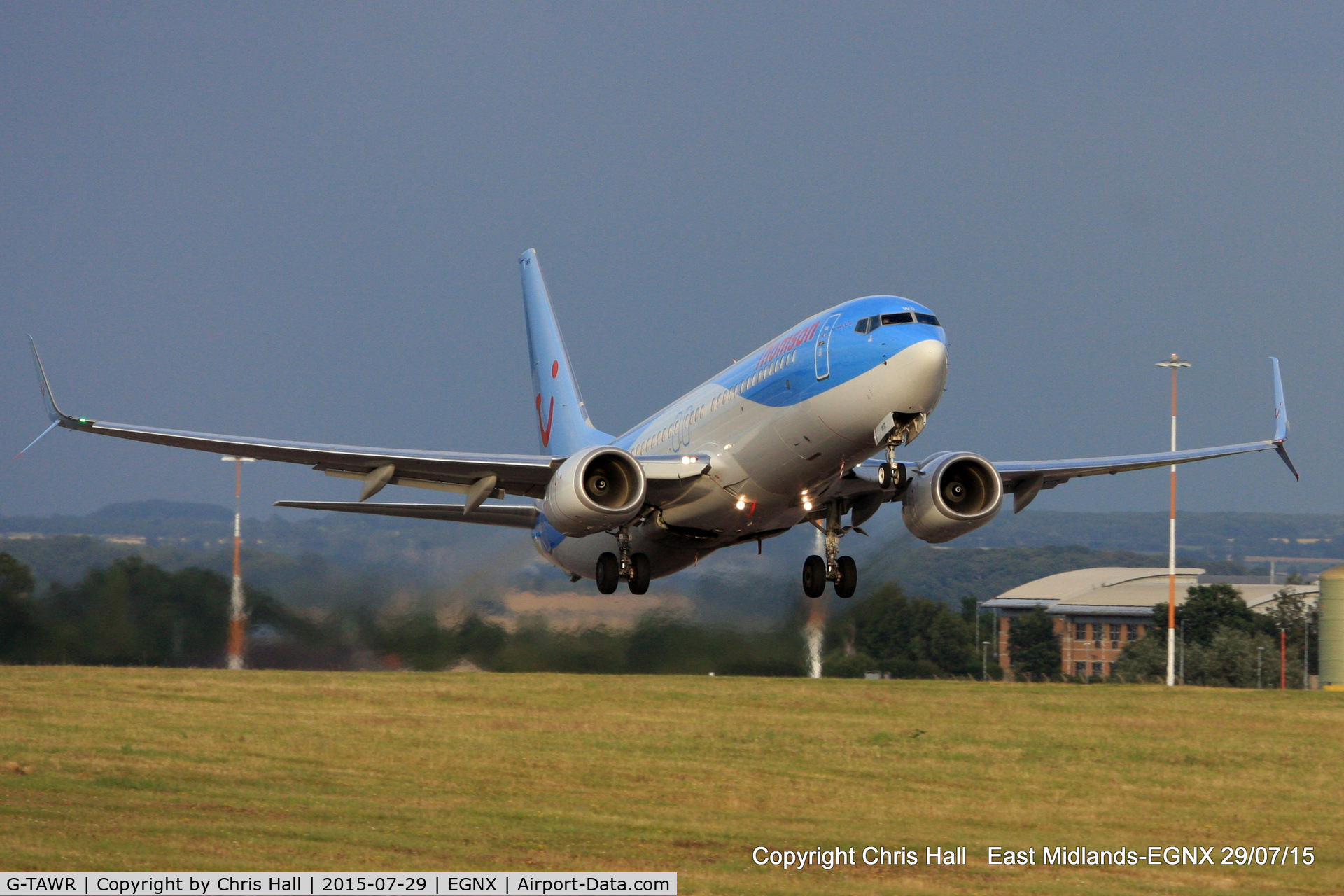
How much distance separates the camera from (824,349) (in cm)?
2348

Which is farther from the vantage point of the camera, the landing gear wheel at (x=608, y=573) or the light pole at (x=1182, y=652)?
the light pole at (x=1182, y=652)

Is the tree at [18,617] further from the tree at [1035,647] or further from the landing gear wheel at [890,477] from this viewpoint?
the tree at [1035,647]

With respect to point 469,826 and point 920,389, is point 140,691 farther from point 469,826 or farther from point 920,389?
point 920,389

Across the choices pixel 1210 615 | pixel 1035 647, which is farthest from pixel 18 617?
pixel 1210 615

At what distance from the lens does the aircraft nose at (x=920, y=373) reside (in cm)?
2205

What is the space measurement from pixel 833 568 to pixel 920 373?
19.8 ft

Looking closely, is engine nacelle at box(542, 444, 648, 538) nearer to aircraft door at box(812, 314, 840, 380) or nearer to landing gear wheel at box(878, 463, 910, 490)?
aircraft door at box(812, 314, 840, 380)

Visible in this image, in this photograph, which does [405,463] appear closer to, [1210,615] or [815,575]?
[815,575]

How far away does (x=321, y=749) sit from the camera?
143ft

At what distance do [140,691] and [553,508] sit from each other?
29765mm

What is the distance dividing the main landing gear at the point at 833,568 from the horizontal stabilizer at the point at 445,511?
6.82 meters

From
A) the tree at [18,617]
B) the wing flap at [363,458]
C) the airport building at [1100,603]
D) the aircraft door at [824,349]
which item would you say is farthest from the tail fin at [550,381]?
the airport building at [1100,603]

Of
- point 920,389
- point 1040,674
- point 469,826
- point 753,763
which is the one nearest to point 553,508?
point 920,389

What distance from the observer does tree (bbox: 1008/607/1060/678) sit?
3610 inches
